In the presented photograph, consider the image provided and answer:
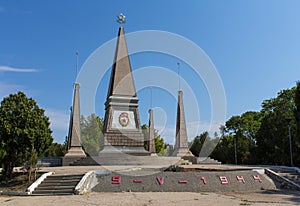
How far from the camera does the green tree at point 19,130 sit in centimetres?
1650

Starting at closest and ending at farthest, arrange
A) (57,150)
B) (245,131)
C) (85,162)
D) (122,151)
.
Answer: (85,162) → (122,151) → (245,131) → (57,150)

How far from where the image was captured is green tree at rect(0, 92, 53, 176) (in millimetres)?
16500

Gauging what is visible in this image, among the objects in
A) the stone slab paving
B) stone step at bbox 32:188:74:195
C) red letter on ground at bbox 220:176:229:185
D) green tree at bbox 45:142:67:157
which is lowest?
the stone slab paving

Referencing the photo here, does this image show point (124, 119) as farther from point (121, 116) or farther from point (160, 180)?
point (160, 180)

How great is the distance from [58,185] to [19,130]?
4467 millimetres

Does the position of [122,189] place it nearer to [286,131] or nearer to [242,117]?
[286,131]

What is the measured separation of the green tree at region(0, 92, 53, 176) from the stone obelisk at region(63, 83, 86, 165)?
9377mm

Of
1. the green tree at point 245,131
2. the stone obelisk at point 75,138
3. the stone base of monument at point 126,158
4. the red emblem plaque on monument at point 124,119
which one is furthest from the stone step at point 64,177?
the green tree at point 245,131

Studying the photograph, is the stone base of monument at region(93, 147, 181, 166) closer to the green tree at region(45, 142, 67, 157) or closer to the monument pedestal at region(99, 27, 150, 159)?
the monument pedestal at region(99, 27, 150, 159)

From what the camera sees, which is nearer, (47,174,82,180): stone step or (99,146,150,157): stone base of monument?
(47,174,82,180): stone step

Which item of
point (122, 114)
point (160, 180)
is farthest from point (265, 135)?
point (160, 180)

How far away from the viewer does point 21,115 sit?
1686 cm

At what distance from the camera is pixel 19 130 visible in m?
16.5

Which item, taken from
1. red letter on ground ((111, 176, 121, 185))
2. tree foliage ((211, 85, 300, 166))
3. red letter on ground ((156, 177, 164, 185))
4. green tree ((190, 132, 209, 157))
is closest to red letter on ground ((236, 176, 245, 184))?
red letter on ground ((156, 177, 164, 185))
